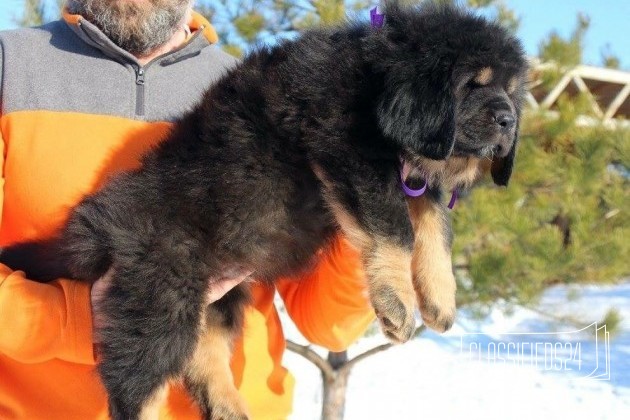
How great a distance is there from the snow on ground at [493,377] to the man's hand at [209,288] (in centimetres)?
335

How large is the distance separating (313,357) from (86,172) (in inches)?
118

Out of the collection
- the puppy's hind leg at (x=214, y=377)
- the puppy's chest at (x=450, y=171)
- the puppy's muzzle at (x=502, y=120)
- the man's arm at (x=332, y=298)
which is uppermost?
the puppy's muzzle at (x=502, y=120)

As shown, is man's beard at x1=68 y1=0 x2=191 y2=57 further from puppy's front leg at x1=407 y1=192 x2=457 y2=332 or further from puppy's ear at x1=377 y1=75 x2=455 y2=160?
puppy's front leg at x1=407 y1=192 x2=457 y2=332

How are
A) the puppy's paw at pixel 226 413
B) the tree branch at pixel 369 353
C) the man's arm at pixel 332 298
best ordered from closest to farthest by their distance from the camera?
the puppy's paw at pixel 226 413
the man's arm at pixel 332 298
the tree branch at pixel 369 353

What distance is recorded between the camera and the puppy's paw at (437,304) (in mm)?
1902

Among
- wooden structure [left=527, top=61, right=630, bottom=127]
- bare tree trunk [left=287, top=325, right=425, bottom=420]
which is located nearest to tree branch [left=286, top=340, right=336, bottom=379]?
bare tree trunk [left=287, top=325, right=425, bottom=420]

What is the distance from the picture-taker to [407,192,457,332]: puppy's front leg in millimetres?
1910

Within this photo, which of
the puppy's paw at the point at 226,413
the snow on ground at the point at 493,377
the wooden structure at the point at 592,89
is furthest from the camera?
the snow on ground at the point at 493,377

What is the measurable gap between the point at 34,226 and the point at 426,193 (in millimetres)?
1191

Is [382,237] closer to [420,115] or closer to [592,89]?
[420,115]

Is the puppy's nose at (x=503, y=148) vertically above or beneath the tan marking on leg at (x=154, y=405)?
above

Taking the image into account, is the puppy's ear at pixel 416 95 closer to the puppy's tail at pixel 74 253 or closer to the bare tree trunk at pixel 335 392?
the puppy's tail at pixel 74 253

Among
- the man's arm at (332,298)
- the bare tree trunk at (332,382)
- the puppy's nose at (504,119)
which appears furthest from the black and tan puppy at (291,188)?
the bare tree trunk at (332,382)

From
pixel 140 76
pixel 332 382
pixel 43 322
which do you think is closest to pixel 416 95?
pixel 140 76
